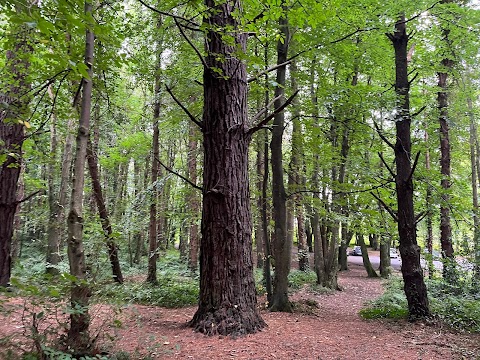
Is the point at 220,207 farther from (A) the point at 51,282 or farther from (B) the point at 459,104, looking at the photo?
(B) the point at 459,104

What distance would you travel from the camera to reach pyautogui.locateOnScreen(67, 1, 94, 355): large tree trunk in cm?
310

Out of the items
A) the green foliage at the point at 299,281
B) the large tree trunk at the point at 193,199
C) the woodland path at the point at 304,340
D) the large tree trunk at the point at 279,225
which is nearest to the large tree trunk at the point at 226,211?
the woodland path at the point at 304,340

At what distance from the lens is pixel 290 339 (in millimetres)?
4578

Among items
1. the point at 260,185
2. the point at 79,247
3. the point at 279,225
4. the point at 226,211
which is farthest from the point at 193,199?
the point at 79,247

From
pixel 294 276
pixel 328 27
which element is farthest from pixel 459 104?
pixel 294 276

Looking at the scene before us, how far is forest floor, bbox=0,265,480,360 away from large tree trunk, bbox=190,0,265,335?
333 mm

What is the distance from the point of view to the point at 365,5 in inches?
256

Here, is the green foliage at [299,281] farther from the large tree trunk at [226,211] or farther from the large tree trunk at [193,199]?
the large tree trunk at [226,211]

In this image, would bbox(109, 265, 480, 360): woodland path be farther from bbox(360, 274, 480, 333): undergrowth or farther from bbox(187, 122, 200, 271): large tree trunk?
bbox(187, 122, 200, 271): large tree trunk

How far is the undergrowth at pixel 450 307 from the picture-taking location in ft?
19.7

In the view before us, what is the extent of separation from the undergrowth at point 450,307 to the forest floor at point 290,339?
38cm

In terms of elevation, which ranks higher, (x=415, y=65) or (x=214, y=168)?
(x=415, y=65)

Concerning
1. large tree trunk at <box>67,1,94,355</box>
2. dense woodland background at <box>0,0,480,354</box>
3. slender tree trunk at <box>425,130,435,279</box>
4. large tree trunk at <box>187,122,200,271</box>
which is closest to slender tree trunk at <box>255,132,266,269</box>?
dense woodland background at <box>0,0,480,354</box>

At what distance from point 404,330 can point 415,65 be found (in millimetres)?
6793
